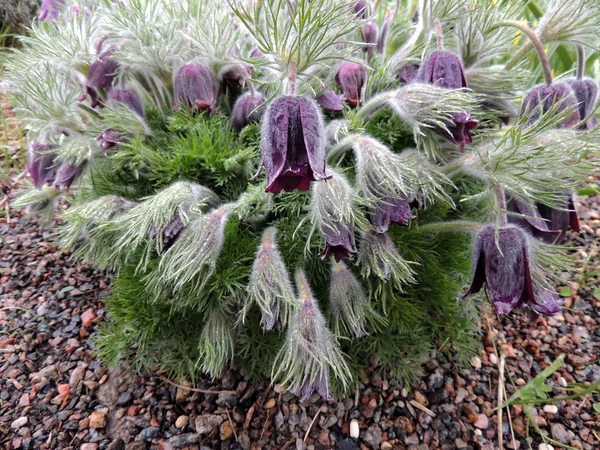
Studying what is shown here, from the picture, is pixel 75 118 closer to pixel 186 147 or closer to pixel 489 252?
pixel 186 147

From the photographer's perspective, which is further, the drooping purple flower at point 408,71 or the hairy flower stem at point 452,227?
the drooping purple flower at point 408,71

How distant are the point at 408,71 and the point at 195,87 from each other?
2.28ft

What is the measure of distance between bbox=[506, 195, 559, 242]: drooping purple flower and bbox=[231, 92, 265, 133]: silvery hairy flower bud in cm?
82

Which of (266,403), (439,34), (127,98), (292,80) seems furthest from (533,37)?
(266,403)

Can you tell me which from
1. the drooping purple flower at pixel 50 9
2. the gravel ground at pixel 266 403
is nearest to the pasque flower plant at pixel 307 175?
the gravel ground at pixel 266 403

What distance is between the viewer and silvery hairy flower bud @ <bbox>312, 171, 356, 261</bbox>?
1.07m

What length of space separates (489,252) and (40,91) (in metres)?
1.42

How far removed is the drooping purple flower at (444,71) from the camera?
3.94 feet

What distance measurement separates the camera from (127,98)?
1474 mm

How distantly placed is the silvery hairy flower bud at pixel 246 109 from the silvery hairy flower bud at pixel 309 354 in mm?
655

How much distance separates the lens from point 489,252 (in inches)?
44.3

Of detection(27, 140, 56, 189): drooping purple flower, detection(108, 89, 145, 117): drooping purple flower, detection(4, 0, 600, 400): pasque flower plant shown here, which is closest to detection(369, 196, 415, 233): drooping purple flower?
detection(4, 0, 600, 400): pasque flower plant

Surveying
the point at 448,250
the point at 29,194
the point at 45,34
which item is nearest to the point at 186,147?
the point at 45,34

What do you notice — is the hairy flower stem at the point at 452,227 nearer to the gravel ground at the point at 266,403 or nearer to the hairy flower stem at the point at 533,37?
the gravel ground at the point at 266,403
